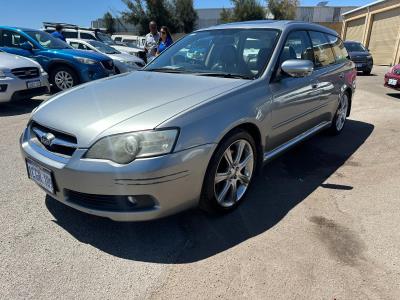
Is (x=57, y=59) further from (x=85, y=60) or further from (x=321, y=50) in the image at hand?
(x=321, y=50)

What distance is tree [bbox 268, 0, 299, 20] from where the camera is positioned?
40719 mm

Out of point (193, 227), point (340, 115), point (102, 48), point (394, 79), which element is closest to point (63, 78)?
point (102, 48)

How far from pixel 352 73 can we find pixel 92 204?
15.9 feet

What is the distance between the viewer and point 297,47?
13.0ft

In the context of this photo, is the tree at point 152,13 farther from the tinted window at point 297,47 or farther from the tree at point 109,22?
the tinted window at point 297,47

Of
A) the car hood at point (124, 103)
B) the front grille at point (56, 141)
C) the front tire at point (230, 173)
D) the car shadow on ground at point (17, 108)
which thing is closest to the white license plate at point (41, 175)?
the front grille at point (56, 141)

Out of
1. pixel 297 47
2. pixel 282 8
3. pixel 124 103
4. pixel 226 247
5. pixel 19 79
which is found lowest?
pixel 226 247

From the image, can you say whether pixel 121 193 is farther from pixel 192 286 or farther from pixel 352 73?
pixel 352 73

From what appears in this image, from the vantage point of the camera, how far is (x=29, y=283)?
7.39ft

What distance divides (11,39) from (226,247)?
28.9 ft

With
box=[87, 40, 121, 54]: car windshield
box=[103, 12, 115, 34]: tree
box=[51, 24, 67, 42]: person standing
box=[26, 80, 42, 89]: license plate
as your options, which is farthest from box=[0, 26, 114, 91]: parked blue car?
box=[103, 12, 115, 34]: tree

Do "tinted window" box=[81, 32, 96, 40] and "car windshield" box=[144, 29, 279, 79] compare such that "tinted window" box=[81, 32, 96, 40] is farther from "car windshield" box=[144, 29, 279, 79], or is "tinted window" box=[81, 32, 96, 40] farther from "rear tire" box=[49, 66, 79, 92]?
"car windshield" box=[144, 29, 279, 79]

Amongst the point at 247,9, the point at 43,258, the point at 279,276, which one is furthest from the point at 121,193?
the point at 247,9

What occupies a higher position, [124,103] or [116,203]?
[124,103]
